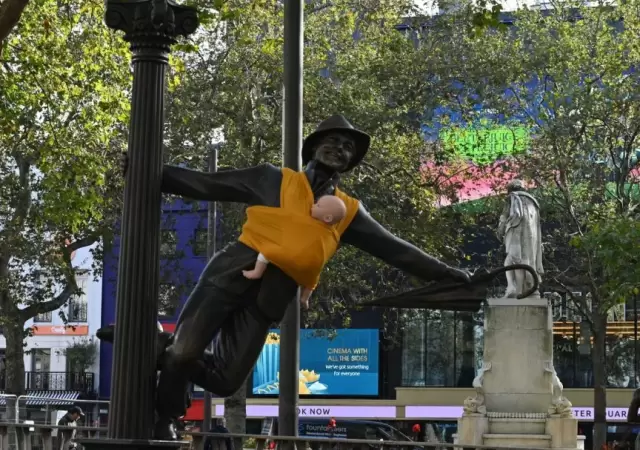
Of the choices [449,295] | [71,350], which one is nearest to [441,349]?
[71,350]

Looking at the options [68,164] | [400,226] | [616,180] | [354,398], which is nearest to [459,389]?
[354,398]

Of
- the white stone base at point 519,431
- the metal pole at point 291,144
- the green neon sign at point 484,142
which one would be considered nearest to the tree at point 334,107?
the green neon sign at point 484,142

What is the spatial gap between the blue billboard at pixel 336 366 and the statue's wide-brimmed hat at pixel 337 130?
1593 inches

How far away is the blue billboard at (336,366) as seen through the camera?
1822 inches

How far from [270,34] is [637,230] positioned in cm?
863

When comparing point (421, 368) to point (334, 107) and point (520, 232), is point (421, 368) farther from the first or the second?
point (520, 232)

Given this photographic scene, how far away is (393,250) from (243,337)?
0.75m

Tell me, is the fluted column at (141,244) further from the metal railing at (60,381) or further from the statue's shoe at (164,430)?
the metal railing at (60,381)

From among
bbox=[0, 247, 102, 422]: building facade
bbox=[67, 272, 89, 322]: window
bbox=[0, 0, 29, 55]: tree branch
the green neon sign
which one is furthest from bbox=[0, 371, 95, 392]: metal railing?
bbox=[0, 0, 29, 55]: tree branch

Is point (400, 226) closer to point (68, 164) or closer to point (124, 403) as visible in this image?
point (68, 164)

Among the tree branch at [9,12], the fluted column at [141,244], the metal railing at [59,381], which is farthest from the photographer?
the metal railing at [59,381]

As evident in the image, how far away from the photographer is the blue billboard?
46.3 metres

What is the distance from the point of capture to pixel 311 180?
5.39 meters

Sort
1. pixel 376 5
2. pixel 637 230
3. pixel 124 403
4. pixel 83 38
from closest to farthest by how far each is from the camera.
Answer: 1. pixel 124 403
2. pixel 83 38
3. pixel 637 230
4. pixel 376 5
